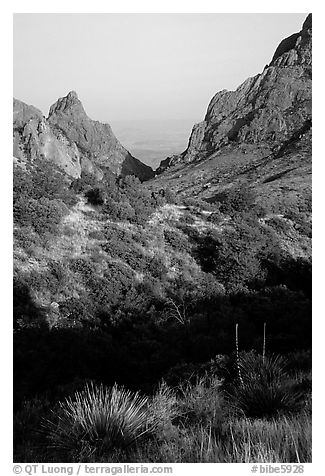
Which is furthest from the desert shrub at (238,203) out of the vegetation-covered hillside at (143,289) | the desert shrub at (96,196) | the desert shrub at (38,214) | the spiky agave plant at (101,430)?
the spiky agave plant at (101,430)

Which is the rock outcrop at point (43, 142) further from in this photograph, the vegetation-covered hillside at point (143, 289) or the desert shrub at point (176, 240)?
the desert shrub at point (176, 240)

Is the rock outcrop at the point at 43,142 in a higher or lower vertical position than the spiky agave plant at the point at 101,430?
higher

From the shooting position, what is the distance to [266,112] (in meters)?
65.7

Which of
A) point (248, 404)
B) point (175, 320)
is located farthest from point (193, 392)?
point (175, 320)

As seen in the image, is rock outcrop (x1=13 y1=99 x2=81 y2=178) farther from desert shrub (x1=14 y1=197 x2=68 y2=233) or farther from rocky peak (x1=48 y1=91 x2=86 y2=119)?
rocky peak (x1=48 y1=91 x2=86 y2=119)

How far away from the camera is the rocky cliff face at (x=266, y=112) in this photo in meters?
60.8

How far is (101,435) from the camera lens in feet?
9.38

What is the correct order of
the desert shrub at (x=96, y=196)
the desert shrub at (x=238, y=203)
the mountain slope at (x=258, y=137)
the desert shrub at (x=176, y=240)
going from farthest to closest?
the mountain slope at (x=258, y=137), the desert shrub at (x=238, y=203), the desert shrub at (x=96, y=196), the desert shrub at (x=176, y=240)

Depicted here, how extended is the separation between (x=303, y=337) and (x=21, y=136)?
30.7 m

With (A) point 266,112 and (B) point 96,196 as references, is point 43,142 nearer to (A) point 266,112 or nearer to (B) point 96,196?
(B) point 96,196

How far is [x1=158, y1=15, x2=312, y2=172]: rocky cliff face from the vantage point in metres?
60.8

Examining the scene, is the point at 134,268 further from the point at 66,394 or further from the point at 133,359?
the point at 66,394

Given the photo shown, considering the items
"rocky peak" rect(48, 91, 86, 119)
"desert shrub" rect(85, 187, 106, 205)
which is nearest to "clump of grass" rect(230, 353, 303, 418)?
"desert shrub" rect(85, 187, 106, 205)

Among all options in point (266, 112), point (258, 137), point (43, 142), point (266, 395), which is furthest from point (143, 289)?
point (266, 112)
